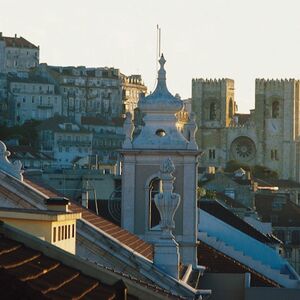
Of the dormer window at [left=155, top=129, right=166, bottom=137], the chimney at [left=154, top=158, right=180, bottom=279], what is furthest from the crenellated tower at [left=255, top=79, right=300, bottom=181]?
the chimney at [left=154, top=158, right=180, bottom=279]

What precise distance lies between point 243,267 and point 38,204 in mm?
11957

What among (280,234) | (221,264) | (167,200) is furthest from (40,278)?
(280,234)

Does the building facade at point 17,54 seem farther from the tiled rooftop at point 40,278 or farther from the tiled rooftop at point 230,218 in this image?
the tiled rooftop at point 40,278

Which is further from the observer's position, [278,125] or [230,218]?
[278,125]

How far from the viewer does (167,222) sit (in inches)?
584

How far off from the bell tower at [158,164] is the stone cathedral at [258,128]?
491 ft

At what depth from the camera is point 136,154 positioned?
22.0 meters

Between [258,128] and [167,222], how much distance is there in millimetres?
163025

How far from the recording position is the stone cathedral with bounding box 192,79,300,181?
17488 centimetres

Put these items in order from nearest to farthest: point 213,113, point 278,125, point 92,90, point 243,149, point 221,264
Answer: point 221,264, point 243,149, point 278,125, point 213,113, point 92,90

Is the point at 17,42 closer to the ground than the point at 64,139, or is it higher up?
higher up

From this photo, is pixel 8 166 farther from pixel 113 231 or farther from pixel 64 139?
pixel 64 139

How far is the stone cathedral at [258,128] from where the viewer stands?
17488cm

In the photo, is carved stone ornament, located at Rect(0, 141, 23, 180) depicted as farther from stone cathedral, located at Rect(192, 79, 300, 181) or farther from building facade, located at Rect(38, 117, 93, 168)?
stone cathedral, located at Rect(192, 79, 300, 181)
